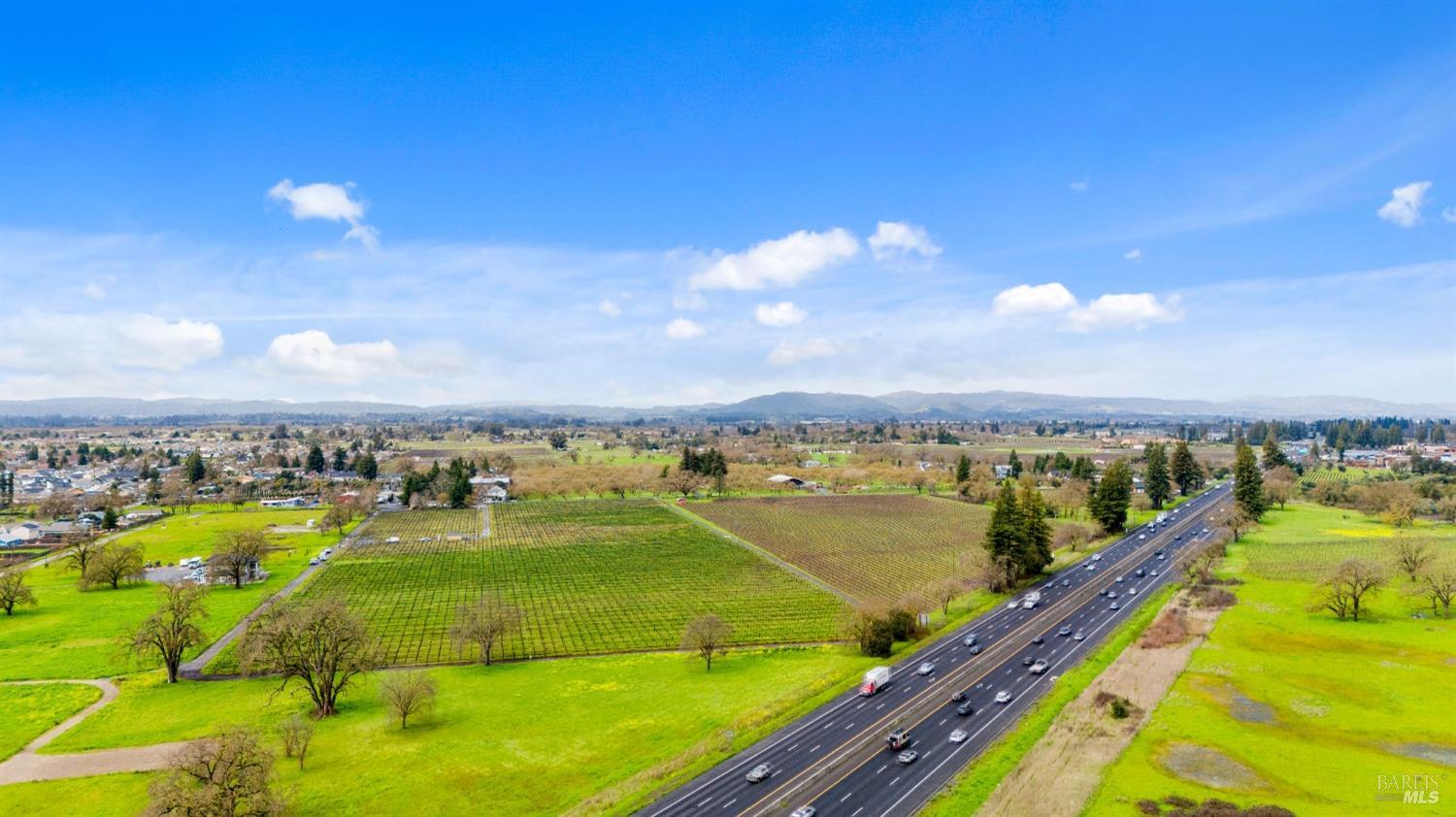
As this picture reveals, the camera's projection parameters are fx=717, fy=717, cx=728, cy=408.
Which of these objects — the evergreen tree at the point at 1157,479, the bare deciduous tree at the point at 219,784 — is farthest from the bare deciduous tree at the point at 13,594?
the evergreen tree at the point at 1157,479

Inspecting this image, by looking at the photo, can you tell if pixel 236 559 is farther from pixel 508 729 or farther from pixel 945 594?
pixel 945 594

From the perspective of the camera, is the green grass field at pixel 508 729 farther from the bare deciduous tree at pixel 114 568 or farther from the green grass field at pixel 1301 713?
the bare deciduous tree at pixel 114 568

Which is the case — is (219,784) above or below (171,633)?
above

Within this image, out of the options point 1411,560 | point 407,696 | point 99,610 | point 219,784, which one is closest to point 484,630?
point 407,696

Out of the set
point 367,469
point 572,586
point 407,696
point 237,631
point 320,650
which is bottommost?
point 237,631

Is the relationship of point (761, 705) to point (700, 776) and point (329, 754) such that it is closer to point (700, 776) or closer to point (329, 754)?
point (700, 776)

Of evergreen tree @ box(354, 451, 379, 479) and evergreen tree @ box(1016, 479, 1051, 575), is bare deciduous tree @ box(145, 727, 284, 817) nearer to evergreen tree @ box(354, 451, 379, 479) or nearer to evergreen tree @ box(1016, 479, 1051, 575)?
evergreen tree @ box(1016, 479, 1051, 575)
